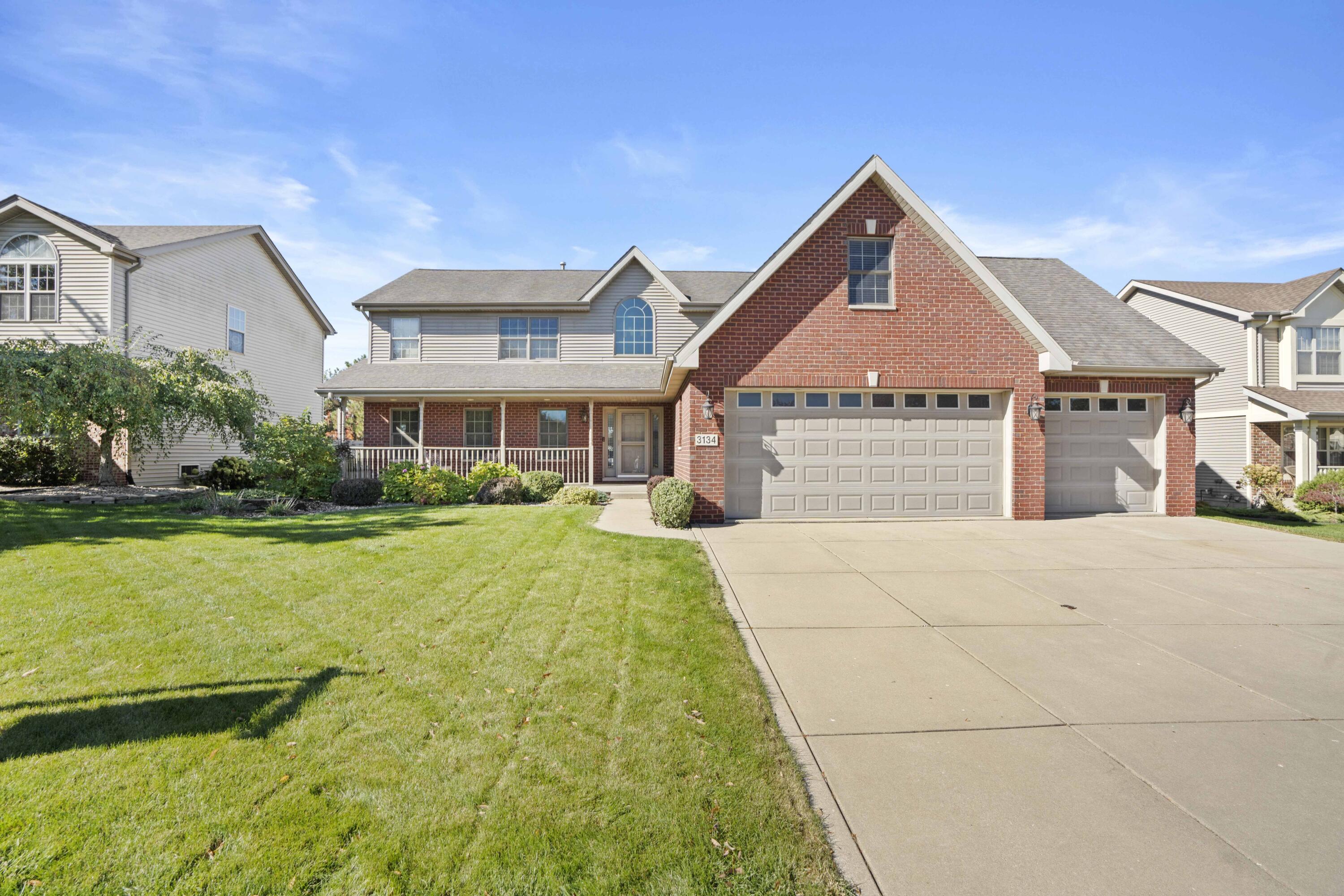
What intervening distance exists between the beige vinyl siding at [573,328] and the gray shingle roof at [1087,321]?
885cm

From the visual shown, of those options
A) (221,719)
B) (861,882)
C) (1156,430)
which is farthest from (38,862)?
(1156,430)

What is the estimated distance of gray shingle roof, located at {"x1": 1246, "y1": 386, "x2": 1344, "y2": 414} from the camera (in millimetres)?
17453

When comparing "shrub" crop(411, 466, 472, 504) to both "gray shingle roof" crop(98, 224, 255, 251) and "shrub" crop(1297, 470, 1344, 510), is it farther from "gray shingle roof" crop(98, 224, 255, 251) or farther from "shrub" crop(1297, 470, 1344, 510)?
"shrub" crop(1297, 470, 1344, 510)

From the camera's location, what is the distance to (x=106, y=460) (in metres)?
15.0

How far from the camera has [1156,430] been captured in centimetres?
1295

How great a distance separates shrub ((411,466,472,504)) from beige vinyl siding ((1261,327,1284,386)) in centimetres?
2503

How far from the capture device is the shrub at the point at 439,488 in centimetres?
1446

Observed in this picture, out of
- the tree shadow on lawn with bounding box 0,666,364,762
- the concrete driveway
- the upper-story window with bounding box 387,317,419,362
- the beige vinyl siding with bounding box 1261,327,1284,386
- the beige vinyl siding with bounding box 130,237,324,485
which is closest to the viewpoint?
the concrete driveway

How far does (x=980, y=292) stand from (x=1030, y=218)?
4.66m

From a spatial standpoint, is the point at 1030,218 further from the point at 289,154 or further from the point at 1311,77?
the point at 289,154

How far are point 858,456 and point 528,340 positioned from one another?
449 inches

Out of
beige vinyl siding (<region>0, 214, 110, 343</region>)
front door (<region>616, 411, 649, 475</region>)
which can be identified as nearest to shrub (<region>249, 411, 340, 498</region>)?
beige vinyl siding (<region>0, 214, 110, 343</region>)

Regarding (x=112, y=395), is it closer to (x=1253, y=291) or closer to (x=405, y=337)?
(x=405, y=337)

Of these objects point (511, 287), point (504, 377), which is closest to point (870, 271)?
point (504, 377)
